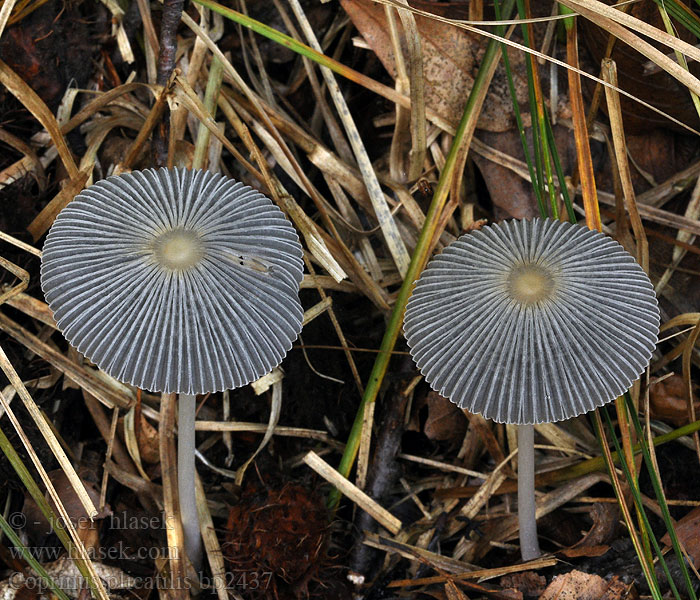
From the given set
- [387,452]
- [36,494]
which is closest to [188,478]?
[36,494]

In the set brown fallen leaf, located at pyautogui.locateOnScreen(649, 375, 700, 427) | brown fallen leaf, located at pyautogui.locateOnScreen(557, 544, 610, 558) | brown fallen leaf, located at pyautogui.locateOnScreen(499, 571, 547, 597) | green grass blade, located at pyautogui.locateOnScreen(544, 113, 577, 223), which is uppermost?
green grass blade, located at pyautogui.locateOnScreen(544, 113, 577, 223)

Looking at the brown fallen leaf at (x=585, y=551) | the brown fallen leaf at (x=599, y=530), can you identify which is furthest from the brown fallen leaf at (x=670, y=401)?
the brown fallen leaf at (x=585, y=551)

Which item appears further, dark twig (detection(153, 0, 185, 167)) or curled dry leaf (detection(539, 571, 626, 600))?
dark twig (detection(153, 0, 185, 167))

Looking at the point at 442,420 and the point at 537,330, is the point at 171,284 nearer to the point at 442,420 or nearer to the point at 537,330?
the point at 537,330

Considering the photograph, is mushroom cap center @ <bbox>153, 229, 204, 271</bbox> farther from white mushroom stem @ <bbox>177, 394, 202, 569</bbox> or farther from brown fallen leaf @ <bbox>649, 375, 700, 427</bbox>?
brown fallen leaf @ <bbox>649, 375, 700, 427</bbox>

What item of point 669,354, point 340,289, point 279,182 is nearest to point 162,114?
point 279,182

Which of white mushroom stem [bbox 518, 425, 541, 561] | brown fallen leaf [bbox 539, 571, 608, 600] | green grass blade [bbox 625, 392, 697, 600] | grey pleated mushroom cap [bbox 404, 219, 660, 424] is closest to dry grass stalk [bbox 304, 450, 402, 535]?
white mushroom stem [bbox 518, 425, 541, 561]

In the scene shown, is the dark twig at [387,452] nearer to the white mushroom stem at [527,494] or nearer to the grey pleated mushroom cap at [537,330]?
the white mushroom stem at [527,494]
